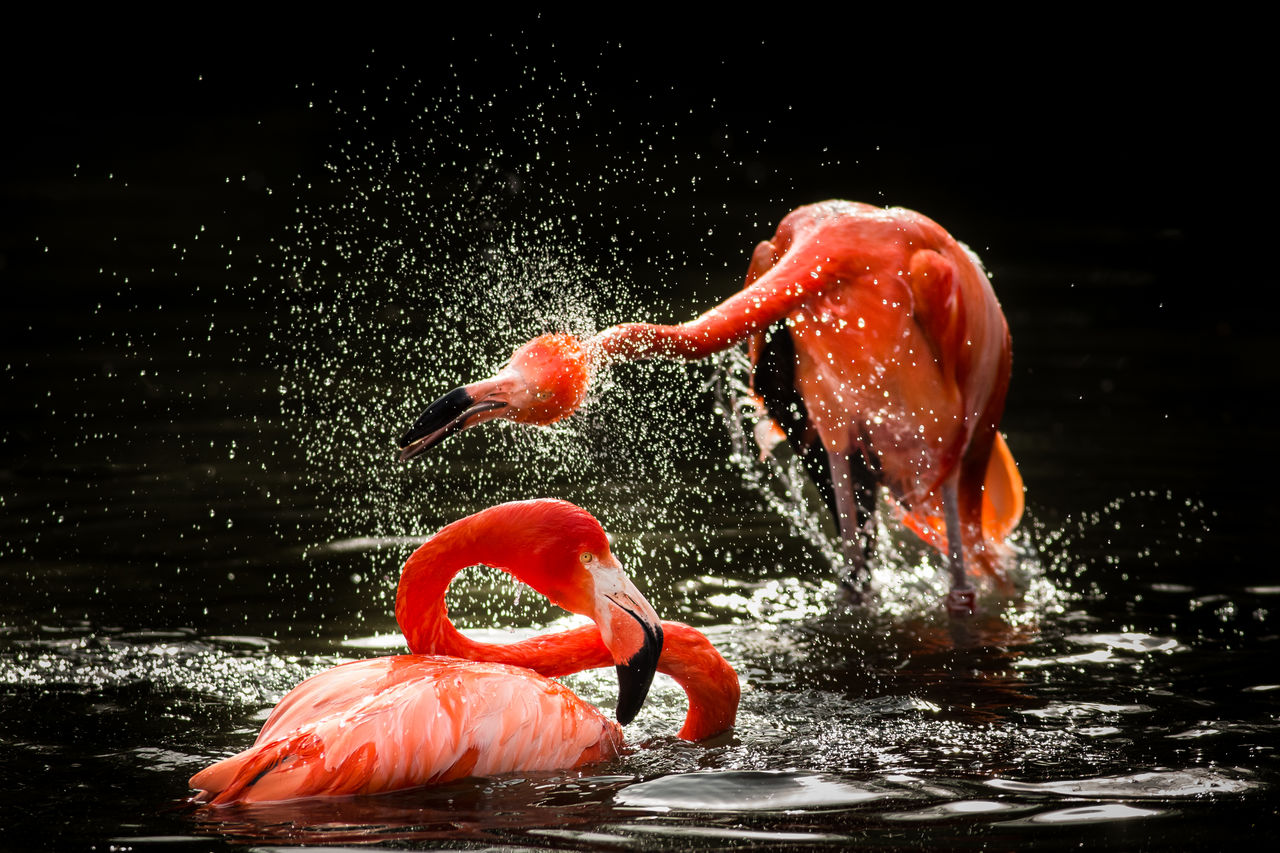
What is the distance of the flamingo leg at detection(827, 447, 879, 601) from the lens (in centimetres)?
588

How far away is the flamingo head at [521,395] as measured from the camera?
4.28 m

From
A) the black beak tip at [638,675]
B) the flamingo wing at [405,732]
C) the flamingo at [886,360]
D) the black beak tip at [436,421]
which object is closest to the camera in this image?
the flamingo wing at [405,732]

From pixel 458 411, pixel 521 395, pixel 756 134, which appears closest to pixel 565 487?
pixel 521 395

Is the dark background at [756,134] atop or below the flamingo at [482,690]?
atop

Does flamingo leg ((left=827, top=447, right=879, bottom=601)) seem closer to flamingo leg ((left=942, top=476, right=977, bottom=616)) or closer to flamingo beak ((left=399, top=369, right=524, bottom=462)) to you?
flamingo leg ((left=942, top=476, right=977, bottom=616))

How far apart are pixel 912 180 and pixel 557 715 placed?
10670mm

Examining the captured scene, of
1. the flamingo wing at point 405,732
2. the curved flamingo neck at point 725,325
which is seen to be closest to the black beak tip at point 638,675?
Result: the flamingo wing at point 405,732

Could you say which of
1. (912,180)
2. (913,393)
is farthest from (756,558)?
(912,180)

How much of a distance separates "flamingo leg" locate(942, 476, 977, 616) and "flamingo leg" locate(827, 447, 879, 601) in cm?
32

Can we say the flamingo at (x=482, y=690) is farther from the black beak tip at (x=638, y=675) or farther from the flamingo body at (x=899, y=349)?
the flamingo body at (x=899, y=349)

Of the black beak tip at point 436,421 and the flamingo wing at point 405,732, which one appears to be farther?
the black beak tip at point 436,421

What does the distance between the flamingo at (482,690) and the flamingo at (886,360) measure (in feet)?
3.66

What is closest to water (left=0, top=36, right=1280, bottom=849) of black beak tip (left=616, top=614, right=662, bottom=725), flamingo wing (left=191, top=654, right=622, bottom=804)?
flamingo wing (left=191, top=654, right=622, bottom=804)

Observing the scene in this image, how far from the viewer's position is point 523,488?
6863 millimetres
